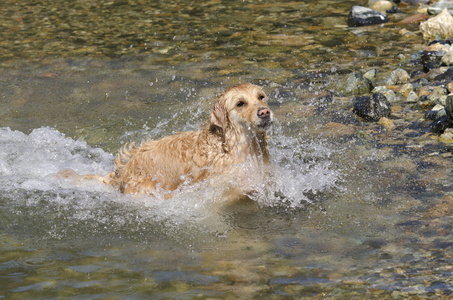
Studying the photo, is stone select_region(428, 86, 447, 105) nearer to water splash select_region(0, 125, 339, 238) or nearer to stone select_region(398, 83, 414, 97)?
stone select_region(398, 83, 414, 97)

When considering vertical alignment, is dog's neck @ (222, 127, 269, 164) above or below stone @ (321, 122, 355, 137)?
above

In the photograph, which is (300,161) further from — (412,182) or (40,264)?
(40,264)

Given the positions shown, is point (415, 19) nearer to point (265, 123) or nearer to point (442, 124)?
point (442, 124)

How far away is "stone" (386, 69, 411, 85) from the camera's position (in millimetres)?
10000

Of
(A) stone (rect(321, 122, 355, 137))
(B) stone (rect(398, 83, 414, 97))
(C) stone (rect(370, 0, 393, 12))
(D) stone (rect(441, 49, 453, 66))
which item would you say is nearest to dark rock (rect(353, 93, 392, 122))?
(A) stone (rect(321, 122, 355, 137))

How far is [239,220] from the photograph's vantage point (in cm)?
648

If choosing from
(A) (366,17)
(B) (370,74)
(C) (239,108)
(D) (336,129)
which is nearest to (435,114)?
(D) (336,129)

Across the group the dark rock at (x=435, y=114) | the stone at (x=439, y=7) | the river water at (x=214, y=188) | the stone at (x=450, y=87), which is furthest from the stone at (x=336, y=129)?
the stone at (x=439, y=7)

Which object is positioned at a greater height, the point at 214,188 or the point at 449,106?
the point at 449,106

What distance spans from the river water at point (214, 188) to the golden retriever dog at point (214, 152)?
227mm

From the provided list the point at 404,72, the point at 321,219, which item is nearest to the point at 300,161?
the point at 321,219

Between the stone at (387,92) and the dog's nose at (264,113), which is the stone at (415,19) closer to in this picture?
the stone at (387,92)

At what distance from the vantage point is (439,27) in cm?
1170

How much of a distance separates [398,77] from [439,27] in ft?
7.87
